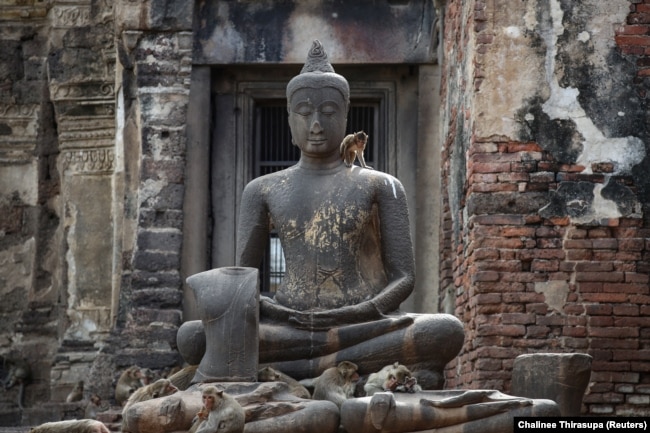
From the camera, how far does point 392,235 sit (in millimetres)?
9453

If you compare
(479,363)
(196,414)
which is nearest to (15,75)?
(479,363)

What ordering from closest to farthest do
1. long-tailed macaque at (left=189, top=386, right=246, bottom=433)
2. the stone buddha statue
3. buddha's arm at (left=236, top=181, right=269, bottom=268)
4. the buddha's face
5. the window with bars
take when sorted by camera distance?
long-tailed macaque at (left=189, top=386, right=246, bottom=433)
the stone buddha statue
the buddha's face
buddha's arm at (left=236, top=181, right=269, bottom=268)
the window with bars

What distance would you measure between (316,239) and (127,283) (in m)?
5.04

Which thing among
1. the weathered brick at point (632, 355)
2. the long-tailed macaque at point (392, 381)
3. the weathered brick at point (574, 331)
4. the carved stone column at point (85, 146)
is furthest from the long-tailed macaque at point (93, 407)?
the long-tailed macaque at point (392, 381)

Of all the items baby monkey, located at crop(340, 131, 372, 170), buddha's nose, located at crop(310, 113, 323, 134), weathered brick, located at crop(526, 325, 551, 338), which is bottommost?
weathered brick, located at crop(526, 325, 551, 338)

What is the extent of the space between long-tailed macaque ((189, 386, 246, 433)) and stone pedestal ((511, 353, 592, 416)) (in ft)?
6.59

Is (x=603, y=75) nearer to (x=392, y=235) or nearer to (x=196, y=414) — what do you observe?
(x=392, y=235)

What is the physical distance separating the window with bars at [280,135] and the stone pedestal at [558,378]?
17.6 feet

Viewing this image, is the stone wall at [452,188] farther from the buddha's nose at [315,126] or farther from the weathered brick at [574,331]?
the buddha's nose at [315,126]

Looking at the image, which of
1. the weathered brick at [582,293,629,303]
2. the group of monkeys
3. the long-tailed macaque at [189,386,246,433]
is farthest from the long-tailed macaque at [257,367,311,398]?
the weathered brick at [582,293,629,303]

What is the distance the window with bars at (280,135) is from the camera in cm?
1459

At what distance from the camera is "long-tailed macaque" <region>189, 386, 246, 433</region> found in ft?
26.1

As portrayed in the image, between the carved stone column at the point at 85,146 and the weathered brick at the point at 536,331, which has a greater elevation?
the carved stone column at the point at 85,146

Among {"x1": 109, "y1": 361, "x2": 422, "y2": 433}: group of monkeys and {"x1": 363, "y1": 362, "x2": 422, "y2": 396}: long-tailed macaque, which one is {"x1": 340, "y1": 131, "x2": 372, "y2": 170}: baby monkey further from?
{"x1": 363, "y1": 362, "x2": 422, "y2": 396}: long-tailed macaque
